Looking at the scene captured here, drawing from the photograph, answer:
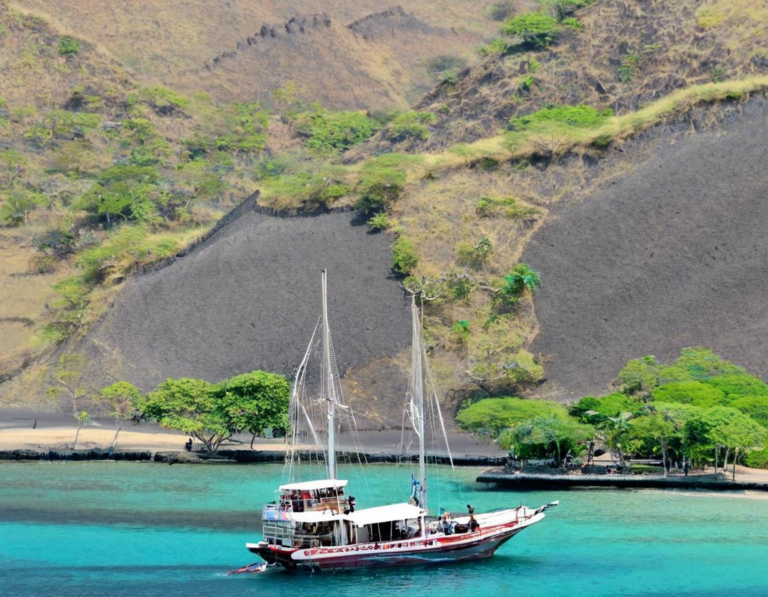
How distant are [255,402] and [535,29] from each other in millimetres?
77135

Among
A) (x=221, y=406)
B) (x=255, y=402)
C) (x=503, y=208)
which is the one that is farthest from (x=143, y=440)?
(x=503, y=208)

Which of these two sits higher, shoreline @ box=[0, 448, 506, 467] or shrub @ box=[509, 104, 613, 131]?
shrub @ box=[509, 104, 613, 131]

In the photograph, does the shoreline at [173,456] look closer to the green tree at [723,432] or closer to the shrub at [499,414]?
the shrub at [499,414]

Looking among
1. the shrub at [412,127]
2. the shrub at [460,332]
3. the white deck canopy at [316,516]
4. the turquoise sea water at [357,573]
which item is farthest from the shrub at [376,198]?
the white deck canopy at [316,516]

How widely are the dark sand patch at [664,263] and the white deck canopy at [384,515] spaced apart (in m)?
47.3

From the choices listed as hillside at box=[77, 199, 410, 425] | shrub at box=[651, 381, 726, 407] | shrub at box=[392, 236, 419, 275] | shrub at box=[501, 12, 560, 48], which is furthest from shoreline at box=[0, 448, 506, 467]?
shrub at box=[501, 12, 560, 48]

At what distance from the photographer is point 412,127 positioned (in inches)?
6235

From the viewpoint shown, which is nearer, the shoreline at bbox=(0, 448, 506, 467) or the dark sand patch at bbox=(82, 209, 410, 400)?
the shoreline at bbox=(0, 448, 506, 467)

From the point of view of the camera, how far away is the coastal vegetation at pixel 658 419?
8119cm

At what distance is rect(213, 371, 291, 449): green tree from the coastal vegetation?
1296 cm

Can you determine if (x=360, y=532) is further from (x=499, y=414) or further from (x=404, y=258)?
(x=404, y=258)

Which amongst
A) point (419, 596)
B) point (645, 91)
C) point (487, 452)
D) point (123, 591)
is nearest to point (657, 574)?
point (419, 596)

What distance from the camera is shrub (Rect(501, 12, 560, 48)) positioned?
158250 millimetres

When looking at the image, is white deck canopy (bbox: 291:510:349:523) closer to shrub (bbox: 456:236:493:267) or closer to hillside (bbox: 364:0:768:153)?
shrub (bbox: 456:236:493:267)
